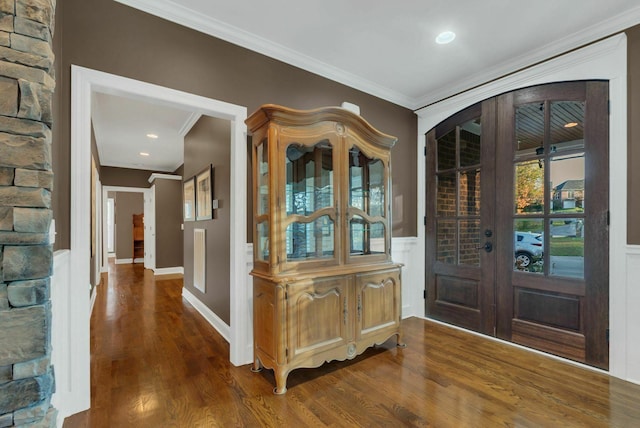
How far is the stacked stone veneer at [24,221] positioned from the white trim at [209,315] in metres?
2.05

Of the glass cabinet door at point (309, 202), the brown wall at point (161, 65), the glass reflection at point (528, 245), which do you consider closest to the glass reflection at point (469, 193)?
the glass reflection at point (528, 245)

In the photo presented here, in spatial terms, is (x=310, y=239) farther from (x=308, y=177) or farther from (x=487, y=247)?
(x=487, y=247)

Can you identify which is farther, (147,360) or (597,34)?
(147,360)

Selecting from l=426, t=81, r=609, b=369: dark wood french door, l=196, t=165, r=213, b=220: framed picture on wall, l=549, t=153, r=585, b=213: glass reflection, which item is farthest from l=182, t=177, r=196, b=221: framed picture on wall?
l=549, t=153, r=585, b=213: glass reflection

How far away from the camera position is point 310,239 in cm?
239

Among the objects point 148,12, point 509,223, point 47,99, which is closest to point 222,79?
point 148,12

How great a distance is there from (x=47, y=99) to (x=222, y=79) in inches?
59.7

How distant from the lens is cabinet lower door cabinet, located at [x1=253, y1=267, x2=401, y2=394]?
2.11 m

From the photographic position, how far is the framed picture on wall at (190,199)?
4504mm

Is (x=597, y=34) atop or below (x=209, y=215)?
atop

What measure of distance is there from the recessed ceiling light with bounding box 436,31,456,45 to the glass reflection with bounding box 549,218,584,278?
5.80 feet

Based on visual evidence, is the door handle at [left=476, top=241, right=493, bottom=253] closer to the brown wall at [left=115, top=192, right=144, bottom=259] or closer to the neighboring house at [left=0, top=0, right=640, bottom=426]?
the neighboring house at [left=0, top=0, right=640, bottom=426]

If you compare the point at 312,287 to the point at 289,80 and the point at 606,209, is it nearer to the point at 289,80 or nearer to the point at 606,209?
the point at 289,80

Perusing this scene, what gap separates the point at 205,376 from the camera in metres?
2.32
